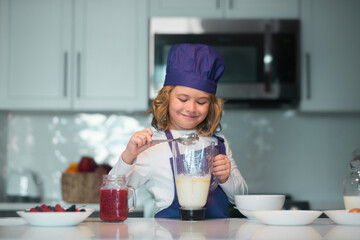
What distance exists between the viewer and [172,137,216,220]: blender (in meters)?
1.37

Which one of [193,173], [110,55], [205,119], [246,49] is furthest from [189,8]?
[193,173]

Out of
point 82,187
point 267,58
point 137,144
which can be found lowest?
point 82,187

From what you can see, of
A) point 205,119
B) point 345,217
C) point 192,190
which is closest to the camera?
point 345,217

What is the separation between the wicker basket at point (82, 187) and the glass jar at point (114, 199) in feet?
4.87

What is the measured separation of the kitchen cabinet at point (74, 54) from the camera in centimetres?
301

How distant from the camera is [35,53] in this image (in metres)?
3.03

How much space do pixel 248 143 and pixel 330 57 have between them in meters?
0.74

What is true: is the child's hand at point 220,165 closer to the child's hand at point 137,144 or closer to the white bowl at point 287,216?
the child's hand at point 137,144

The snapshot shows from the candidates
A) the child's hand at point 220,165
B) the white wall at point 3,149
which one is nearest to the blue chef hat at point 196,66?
the child's hand at point 220,165

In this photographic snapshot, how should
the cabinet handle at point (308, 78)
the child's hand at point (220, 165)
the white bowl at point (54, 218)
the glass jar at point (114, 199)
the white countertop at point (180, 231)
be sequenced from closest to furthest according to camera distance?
the white countertop at point (180, 231) → the white bowl at point (54, 218) → the glass jar at point (114, 199) → the child's hand at point (220, 165) → the cabinet handle at point (308, 78)

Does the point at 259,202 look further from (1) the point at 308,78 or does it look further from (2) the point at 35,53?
(2) the point at 35,53

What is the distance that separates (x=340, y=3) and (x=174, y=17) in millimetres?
982

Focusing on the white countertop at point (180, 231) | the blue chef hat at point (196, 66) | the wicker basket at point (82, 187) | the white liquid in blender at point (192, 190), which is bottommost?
the wicker basket at point (82, 187)

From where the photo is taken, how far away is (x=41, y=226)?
1.25 m
